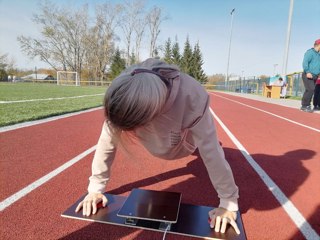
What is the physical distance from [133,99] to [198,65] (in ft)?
208

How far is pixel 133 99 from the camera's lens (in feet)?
4.57

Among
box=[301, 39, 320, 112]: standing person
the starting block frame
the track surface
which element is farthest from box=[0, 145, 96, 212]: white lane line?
box=[301, 39, 320, 112]: standing person

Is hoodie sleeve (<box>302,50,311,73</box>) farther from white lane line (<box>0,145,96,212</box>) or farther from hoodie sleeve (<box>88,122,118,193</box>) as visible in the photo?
hoodie sleeve (<box>88,122,118,193</box>)

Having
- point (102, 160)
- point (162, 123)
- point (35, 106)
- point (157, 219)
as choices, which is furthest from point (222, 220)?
→ point (35, 106)

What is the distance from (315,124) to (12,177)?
690cm

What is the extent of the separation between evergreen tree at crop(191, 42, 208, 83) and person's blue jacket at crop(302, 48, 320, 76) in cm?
5225

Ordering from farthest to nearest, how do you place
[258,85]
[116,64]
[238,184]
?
[116,64] → [258,85] → [238,184]

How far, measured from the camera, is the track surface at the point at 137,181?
1987 millimetres

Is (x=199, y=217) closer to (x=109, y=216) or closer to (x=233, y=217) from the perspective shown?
(x=233, y=217)

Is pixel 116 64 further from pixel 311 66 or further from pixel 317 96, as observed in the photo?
pixel 311 66

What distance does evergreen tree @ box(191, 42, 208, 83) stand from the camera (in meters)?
61.9

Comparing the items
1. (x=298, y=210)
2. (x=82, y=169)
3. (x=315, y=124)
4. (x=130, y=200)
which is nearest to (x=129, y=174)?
(x=82, y=169)

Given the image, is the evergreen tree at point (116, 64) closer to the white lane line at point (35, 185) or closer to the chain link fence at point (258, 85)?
the chain link fence at point (258, 85)

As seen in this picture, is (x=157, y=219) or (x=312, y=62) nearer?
(x=157, y=219)
